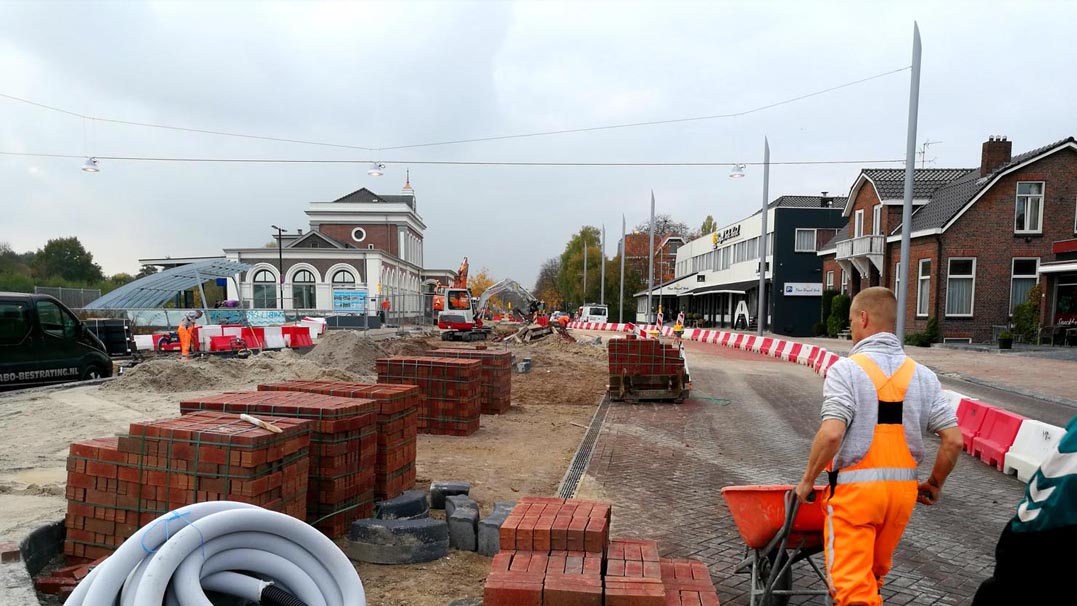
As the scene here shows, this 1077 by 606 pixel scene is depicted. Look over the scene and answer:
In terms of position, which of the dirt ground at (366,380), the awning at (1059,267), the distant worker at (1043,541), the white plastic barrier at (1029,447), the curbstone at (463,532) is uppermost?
the awning at (1059,267)

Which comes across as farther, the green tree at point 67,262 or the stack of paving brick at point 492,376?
the green tree at point 67,262

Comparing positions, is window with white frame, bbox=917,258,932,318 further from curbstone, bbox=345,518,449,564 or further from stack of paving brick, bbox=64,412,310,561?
stack of paving brick, bbox=64,412,310,561

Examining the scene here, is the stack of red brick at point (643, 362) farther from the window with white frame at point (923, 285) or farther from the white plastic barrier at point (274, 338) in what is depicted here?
the window with white frame at point (923, 285)

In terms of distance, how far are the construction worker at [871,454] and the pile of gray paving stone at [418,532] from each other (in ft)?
8.05

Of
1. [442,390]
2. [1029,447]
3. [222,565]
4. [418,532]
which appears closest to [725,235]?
[442,390]

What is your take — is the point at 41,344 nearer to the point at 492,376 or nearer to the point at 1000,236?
the point at 492,376

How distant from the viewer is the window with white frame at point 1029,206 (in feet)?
85.6

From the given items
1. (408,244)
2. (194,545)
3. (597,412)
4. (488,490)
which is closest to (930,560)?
(488,490)

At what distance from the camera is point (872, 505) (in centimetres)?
306

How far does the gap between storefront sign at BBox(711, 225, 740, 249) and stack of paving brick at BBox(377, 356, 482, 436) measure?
1693 inches

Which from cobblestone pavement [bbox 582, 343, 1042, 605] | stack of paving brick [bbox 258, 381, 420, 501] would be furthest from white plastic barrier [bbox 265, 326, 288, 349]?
stack of paving brick [bbox 258, 381, 420, 501]

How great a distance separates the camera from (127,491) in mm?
4410

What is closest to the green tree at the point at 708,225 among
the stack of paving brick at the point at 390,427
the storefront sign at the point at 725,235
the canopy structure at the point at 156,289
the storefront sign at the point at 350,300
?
the storefront sign at the point at 725,235

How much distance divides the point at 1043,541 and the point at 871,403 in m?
1.67
